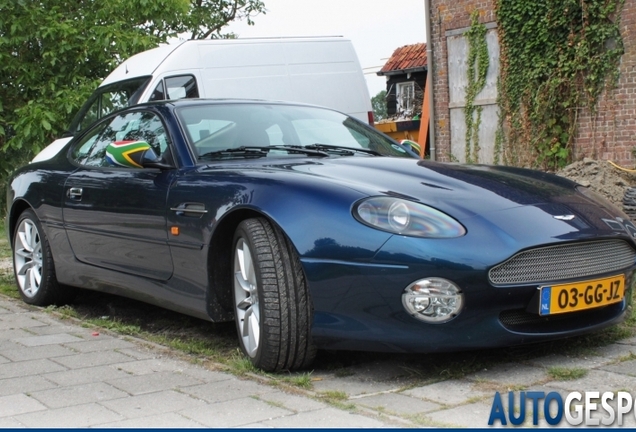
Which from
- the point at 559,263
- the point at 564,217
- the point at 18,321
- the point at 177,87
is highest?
the point at 177,87

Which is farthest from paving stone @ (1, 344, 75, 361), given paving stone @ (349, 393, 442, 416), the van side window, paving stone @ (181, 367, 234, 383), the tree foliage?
the tree foliage

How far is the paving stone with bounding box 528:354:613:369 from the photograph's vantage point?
3859 mm

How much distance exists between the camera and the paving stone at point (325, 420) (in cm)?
315

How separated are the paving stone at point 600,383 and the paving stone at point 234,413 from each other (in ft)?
3.55

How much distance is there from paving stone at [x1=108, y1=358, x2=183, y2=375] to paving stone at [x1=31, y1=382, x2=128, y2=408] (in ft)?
0.90

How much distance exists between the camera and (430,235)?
3.63 metres

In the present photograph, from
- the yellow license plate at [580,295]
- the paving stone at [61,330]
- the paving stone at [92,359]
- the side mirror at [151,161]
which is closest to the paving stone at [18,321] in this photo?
the paving stone at [61,330]

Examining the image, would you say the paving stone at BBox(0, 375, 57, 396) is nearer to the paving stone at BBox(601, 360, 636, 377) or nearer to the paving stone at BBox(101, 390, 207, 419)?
the paving stone at BBox(101, 390, 207, 419)

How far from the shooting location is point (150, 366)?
428 cm

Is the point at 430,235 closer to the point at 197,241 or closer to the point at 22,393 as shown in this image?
the point at 197,241

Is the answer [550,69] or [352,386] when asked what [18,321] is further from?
[550,69]

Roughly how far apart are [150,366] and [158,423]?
40.7 inches

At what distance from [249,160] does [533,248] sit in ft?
5.51

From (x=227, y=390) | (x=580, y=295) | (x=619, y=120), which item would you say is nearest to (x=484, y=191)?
(x=580, y=295)
